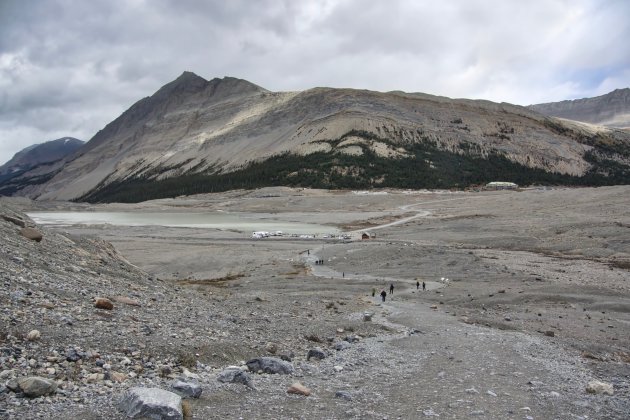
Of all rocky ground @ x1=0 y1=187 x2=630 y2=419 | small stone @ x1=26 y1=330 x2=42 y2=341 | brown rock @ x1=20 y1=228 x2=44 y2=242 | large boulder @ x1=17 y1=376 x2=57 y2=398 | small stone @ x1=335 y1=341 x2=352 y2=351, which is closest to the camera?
large boulder @ x1=17 y1=376 x2=57 y2=398

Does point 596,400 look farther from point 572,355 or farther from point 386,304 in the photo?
point 386,304

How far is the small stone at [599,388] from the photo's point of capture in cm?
1338

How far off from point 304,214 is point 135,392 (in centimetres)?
11571

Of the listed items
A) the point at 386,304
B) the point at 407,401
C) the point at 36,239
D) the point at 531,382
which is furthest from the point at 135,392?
the point at 386,304

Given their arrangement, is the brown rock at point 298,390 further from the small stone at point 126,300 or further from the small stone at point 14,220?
the small stone at point 14,220

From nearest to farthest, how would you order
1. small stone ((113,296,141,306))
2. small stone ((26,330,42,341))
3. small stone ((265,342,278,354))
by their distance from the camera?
small stone ((26,330,42,341)), small stone ((265,342,278,354)), small stone ((113,296,141,306))

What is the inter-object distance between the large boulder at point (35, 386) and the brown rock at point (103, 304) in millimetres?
5102

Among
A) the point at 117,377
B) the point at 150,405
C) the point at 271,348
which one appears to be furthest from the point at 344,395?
the point at 117,377

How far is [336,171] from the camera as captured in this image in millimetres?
188250

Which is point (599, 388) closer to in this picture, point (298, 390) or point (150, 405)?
point (298, 390)

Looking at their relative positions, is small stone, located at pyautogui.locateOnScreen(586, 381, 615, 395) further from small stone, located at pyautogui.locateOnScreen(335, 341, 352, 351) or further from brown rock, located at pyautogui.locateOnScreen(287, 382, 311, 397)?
brown rock, located at pyautogui.locateOnScreen(287, 382, 311, 397)

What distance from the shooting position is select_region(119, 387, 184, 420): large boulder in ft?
28.4

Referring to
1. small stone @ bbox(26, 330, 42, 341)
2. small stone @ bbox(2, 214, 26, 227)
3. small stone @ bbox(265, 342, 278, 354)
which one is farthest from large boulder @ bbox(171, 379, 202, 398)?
small stone @ bbox(2, 214, 26, 227)

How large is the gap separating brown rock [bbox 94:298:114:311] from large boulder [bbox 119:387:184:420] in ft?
18.4
